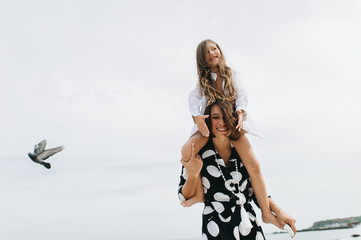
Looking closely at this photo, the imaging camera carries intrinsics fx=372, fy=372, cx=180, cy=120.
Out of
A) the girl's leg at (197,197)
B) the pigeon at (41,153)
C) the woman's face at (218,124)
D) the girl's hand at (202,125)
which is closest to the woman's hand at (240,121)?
the woman's face at (218,124)

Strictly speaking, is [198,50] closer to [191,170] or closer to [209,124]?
[209,124]

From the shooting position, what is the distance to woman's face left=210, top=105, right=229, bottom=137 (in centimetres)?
356

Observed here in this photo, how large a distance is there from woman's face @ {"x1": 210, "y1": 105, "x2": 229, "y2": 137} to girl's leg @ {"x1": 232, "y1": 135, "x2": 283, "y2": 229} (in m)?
0.15

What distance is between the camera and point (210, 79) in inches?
157

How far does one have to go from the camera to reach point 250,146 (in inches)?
142

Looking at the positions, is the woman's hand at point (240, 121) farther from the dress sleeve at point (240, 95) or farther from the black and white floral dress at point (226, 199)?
the black and white floral dress at point (226, 199)

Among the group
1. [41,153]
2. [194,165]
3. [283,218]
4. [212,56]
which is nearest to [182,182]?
[194,165]

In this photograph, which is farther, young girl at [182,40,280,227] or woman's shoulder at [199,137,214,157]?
woman's shoulder at [199,137,214,157]

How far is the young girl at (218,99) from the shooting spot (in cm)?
355

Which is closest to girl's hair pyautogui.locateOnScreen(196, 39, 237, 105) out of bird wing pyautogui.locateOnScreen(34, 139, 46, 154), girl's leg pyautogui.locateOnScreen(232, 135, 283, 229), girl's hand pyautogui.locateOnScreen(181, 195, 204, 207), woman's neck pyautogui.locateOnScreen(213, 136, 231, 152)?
woman's neck pyautogui.locateOnScreen(213, 136, 231, 152)

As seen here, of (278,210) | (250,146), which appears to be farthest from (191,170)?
(278,210)

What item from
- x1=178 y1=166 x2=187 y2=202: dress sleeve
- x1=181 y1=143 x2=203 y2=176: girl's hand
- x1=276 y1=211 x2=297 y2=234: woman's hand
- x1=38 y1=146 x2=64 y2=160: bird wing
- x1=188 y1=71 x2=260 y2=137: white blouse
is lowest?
x1=276 y1=211 x2=297 y2=234: woman's hand

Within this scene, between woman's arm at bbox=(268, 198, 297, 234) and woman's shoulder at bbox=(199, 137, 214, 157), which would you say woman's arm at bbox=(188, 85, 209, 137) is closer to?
woman's shoulder at bbox=(199, 137, 214, 157)

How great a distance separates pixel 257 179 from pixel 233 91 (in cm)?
94
